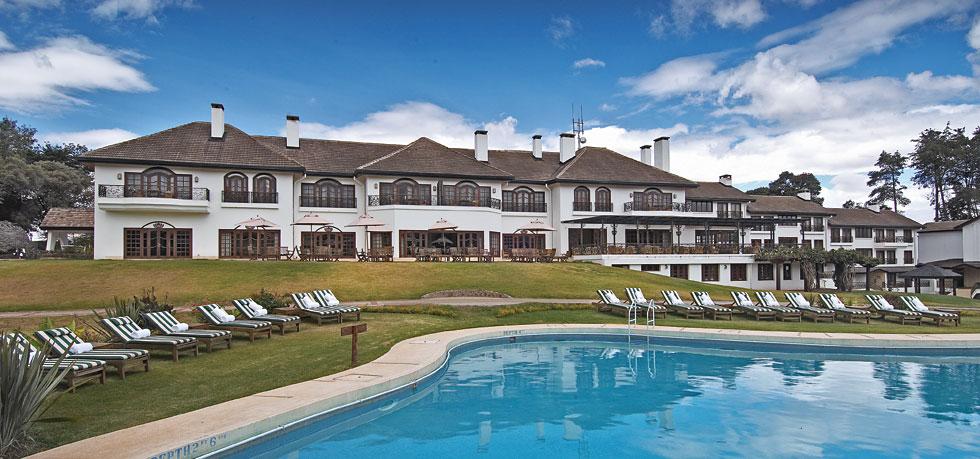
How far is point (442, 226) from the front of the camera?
34031mm

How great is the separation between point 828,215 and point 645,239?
2175 centimetres

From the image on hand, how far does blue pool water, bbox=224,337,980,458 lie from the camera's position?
816cm

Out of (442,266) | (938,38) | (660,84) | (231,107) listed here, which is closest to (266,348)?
(442,266)

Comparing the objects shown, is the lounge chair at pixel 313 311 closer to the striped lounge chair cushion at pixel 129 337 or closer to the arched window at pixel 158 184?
the striped lounge chair cushion at pixel 129 337

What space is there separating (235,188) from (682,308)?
84.3 feet

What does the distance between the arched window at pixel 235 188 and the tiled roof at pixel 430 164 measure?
664 cm

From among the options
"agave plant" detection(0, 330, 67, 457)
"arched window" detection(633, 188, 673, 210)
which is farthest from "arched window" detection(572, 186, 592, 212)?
"agave plant" detection(0, 330, 67, 457)

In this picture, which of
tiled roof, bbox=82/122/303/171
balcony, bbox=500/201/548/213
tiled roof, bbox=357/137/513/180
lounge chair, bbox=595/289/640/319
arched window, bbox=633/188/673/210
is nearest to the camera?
lounge chair, bbox=595/289/640/319

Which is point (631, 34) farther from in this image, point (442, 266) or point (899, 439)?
point (899, 439)

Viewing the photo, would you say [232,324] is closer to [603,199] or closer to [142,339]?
[142,339]

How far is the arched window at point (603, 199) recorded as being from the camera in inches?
1624

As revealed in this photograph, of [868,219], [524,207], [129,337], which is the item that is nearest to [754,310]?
[129,337]

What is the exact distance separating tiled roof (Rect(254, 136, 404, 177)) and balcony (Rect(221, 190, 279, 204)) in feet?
9.51

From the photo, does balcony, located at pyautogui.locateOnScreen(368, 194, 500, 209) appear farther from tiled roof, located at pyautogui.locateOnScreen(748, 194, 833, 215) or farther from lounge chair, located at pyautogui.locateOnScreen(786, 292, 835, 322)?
tiled roof, located at pyautogui.locateOnScreen(748, 194, 833, 215)
